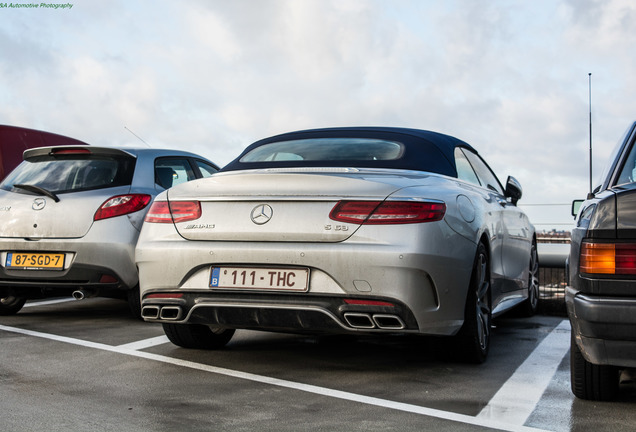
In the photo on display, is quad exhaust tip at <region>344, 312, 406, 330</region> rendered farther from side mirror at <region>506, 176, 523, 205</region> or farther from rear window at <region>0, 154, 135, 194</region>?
rear window at <region>0, 154, 135, 194</region>

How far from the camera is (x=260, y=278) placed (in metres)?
4.48

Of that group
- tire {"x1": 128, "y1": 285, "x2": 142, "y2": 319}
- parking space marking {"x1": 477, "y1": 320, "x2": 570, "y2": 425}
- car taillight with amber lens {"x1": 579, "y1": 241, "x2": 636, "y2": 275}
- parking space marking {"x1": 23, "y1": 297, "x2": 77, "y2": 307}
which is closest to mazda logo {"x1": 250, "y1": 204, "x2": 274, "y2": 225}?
parking space marking {"x1": 477, "y1": 320, "x2": 570, "y2": 425}

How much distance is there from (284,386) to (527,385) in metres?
1.35

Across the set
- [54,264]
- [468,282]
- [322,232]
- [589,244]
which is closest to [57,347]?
[54,264]

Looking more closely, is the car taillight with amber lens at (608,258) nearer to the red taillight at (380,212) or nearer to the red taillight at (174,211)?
the red taillight at (380,212)

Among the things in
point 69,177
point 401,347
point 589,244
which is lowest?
point 401,347

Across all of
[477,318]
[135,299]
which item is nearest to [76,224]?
[135,299]

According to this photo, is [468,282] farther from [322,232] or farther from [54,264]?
[54,264]

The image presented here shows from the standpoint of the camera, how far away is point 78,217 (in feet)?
21.8

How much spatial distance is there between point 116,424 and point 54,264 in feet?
11.0

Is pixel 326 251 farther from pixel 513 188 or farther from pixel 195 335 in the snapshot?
pixel 513 188

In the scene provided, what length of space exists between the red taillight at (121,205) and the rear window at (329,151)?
147 centimetres

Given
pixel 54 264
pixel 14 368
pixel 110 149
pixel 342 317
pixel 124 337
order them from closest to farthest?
pixel 342 317
pixel 14 368
pixel 124 337
pixel 54 264
pixel 110 149

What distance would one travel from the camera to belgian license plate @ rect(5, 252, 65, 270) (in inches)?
261
